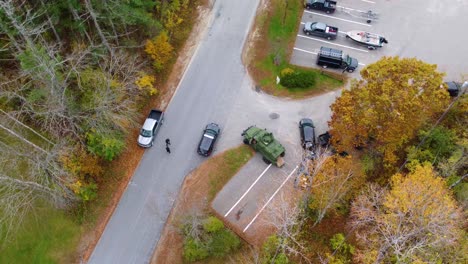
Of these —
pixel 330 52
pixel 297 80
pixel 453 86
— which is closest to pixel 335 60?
pixel 330 52

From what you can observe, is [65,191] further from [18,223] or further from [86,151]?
[18,223]

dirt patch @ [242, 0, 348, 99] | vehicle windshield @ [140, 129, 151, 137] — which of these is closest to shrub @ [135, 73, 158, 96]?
vehicle windshield @ [140, 129, 151, 137]

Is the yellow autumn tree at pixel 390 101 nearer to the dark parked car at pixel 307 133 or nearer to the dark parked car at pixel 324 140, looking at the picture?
the dark parked car at pixel 324 140

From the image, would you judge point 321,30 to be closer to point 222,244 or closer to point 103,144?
point 222,244

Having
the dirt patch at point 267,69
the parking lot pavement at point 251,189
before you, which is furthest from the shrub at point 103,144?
the dirt patch at point 267,69

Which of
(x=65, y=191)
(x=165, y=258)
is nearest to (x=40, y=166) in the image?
(x=65, y=191)

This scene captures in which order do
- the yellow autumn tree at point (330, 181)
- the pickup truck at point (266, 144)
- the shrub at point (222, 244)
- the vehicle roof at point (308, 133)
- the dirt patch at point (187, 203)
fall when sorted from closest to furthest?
1. the yellow autumn tree at point (330, 181)
2. the shrub at point (222, 244)
3. the dirt patch at point (187, 203)
4. the pickup truck at point (266, 144)
5. the vehicle roof at point (308, 133)
